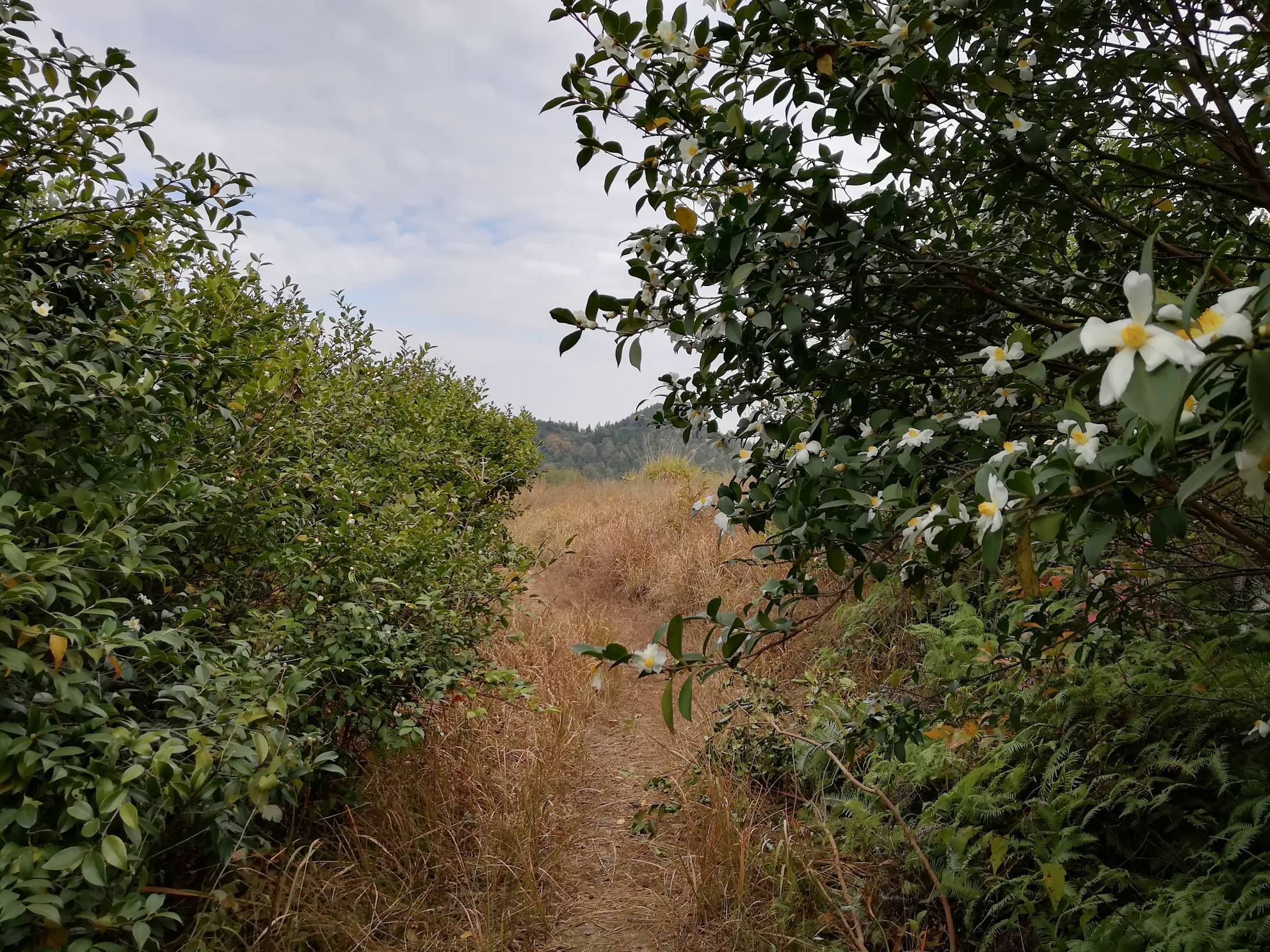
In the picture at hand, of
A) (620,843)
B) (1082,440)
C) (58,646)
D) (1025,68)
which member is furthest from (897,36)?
(620,843)

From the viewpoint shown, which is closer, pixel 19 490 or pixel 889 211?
pixel 889 211

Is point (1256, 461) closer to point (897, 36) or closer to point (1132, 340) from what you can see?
point (1132, 340)

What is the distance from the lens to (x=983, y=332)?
1585 mm

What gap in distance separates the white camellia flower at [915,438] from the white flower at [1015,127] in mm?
640

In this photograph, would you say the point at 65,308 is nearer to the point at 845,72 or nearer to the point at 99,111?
the point at 99,111

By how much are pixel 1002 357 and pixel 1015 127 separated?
499 millimetres

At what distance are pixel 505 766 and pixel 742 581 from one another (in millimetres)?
2828

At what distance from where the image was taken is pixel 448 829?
96.2 inches

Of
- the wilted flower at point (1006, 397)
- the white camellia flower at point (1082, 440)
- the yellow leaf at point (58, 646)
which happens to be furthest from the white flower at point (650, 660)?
the yellow leaf at point (58, 646)

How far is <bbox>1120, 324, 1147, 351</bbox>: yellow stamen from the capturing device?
604 mm

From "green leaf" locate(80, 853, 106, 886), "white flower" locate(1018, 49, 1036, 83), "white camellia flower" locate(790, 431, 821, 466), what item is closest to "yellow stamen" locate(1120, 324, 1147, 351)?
"white camellia flower" locate(790, 431, 821, 466)

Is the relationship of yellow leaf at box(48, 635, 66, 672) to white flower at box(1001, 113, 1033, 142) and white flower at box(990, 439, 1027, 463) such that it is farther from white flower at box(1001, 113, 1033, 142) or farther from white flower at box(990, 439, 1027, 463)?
white flower at box(1001, 113, 1033, 142)

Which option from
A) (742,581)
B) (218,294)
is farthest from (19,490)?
(742,581)

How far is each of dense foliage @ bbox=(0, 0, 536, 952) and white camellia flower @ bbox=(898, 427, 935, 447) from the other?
1.45m
